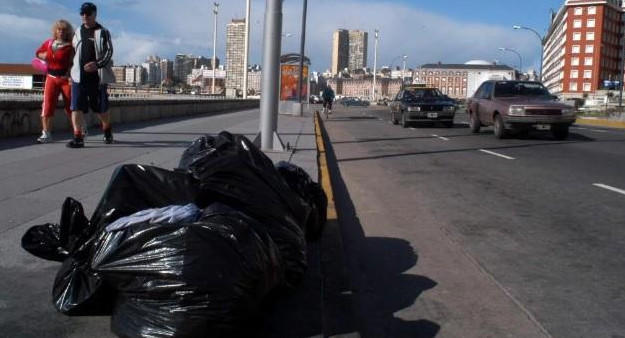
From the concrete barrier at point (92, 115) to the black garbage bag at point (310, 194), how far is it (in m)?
7.00

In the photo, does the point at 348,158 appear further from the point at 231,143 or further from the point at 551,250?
the point at 231,143

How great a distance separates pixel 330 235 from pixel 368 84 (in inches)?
6874

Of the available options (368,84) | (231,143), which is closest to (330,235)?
(231,143)

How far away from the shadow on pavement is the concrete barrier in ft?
20.9

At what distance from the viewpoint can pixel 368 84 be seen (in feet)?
584

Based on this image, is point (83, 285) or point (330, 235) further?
point (330, 235)

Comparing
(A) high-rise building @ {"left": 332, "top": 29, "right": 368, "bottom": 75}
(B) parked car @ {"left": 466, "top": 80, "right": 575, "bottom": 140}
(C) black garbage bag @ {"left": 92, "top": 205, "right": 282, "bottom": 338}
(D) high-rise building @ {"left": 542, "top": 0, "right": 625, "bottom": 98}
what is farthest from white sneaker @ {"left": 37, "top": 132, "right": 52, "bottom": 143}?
(A) high-rise building @ {"left": 332, "top": 29, "right": 368, "bottom": 75}

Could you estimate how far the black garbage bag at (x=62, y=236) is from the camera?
3588 mm

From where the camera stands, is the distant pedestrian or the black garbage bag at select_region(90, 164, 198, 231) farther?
the distant pedestrian

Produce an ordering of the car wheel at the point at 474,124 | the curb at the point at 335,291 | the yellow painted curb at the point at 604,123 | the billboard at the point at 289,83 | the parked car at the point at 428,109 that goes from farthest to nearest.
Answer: the billboard at the point at 289,83 → the yellow painted curb at the point at 604,123 → the parked car at the point at 428,109 → the car wheel at the point at 474,124 → the curb at the point at 335,291

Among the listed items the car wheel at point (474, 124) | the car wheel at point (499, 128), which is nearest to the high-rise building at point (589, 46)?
the car wheel at point (474, 124)

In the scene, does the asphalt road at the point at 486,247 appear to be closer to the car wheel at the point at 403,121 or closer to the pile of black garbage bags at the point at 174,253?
the pile of black garbage bags at the point at 174,253

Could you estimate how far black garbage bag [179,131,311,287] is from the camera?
3832mm

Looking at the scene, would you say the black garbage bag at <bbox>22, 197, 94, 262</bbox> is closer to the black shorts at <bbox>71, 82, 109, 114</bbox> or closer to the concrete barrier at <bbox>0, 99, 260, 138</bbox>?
the black shorts at <bbox>71, 82, 109, 114</bbox>
